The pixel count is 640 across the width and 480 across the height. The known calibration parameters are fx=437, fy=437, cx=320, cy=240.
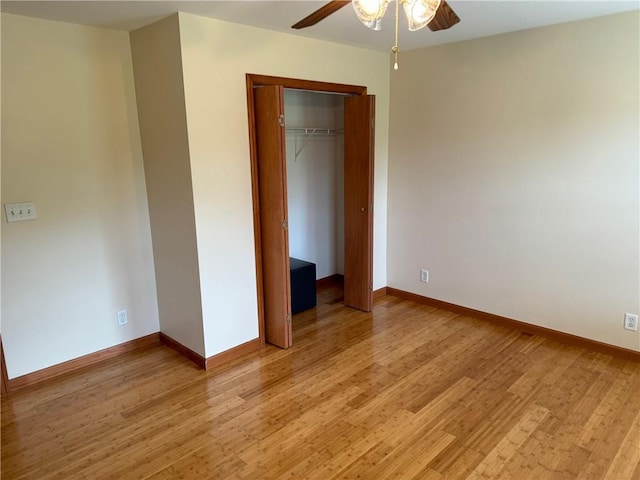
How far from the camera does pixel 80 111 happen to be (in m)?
2.85

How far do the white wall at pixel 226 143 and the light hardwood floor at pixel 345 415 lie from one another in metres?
0.40

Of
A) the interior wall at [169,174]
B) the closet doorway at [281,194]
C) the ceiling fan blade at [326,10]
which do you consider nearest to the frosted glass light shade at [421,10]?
the ceiling fan blade at [326,10]

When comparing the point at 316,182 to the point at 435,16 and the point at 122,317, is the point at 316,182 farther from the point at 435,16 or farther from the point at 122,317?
the point at 435,16

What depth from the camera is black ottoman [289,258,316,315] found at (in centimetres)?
391

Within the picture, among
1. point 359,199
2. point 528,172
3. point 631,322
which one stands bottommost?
point 631,322

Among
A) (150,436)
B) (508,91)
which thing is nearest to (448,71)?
(508,91)

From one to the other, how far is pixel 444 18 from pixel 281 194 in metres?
1.46

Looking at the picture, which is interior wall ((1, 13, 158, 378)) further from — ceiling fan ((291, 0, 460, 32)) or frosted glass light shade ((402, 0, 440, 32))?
frosted glass light shade ((402, 0, 440, 32))

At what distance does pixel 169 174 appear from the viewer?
2.93m

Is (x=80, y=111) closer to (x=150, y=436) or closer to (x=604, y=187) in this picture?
(x=150, y=436)

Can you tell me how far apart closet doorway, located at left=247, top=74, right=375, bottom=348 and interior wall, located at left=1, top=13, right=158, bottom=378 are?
34.1 inches

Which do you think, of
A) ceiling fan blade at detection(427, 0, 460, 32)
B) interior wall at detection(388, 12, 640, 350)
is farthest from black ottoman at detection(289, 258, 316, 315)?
ceiling fan blade at detection(427, 0, 460, 32)

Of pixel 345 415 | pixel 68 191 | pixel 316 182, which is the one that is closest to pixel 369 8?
pixel 345 415

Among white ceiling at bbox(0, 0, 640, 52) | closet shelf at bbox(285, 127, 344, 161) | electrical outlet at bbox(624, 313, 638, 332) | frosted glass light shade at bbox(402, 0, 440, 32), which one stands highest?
white ceiling at bbox(0, 0, 640, 52)
